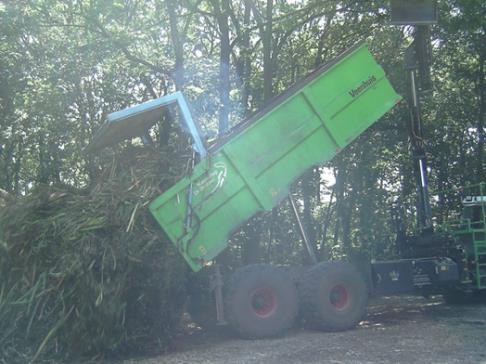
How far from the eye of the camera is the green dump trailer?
8.81 metres

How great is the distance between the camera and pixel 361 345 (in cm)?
847

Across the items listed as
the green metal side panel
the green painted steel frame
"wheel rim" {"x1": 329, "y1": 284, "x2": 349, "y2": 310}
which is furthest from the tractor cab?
the green metal side panel

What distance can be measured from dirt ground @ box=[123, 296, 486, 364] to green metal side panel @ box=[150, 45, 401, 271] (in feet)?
4.24

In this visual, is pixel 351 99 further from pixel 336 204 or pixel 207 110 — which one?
pixel 336 204

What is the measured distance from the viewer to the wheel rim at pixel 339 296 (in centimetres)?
974

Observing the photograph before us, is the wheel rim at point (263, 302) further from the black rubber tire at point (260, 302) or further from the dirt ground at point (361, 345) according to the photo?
the dirt ground at point (361, 345)

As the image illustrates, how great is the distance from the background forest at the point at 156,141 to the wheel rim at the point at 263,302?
1.18 m

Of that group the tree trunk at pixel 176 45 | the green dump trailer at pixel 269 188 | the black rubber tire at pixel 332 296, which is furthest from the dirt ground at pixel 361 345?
the tree trunk at pixel 176 45

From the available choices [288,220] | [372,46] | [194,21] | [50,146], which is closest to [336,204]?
[288,220]

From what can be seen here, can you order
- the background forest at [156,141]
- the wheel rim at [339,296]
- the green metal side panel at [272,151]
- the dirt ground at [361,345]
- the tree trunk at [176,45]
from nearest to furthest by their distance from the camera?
the dirt ground at [361,345]
the background forest at [156,141]
the green metal side panel at [272,151]
the wheel rim at [339,296]
the tree trunk at [176,45]

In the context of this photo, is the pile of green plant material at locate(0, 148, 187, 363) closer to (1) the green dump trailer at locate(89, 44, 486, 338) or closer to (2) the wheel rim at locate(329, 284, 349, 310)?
(1) the green dump trailer at locate(89, 44, 486, 338)

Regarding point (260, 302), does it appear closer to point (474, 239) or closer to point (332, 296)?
point (332, 296)

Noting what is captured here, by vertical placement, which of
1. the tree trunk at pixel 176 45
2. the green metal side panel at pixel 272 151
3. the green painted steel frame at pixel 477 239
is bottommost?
the green painted steel frame at pixel 477 239

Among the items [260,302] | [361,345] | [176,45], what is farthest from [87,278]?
[176,45]
